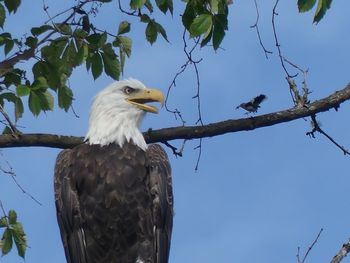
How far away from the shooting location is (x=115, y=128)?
6.09 metres

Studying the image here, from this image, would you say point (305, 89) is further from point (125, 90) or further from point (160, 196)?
point (125, 90)

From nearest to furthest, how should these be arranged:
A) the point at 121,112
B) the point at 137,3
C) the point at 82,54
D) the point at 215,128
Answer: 1. the point at 137,3
2. the point at 215,128
3. the point at 82,54
4. the point at 121,112

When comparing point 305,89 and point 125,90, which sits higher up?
point 125,90

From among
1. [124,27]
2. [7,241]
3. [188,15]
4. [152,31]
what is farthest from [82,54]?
[7,241]

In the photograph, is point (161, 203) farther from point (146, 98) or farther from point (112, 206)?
point (146, 98)

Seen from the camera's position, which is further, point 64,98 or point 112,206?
point 112,206

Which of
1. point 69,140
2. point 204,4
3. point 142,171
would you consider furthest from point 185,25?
point 142,171

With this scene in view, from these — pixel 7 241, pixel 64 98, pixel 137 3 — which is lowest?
pixel 7 241

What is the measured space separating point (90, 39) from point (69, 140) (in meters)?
0.69

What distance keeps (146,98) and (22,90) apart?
1876mm

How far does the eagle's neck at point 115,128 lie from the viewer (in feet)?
19.7

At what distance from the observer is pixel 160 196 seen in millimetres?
5750

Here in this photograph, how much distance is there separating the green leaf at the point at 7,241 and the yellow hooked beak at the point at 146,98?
164 centimetres

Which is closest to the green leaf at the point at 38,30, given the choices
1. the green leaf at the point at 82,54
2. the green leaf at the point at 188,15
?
the green leaf at the point at 82,54
